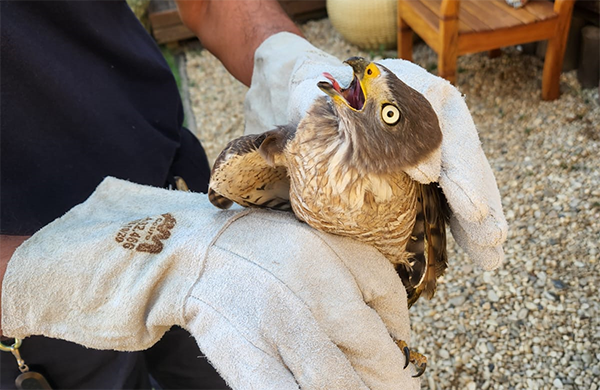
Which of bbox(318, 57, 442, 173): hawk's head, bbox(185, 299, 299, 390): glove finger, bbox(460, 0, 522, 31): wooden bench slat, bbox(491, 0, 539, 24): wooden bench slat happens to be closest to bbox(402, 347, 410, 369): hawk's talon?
bbox(185, 299, 299, 390): glove finger

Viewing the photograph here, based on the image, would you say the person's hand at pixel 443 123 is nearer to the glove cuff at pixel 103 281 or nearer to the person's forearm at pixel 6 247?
the glove cuff at pixel 103 281

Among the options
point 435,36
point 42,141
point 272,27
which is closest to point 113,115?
point 42,141

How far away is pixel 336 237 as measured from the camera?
5.30ft

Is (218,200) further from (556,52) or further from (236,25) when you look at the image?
(556,52)

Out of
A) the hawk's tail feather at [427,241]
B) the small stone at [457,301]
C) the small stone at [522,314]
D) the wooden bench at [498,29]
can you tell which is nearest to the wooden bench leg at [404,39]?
the wooden bench at [498,29]

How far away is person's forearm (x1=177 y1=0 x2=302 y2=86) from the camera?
2.24 m

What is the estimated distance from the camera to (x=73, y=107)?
1.89 m

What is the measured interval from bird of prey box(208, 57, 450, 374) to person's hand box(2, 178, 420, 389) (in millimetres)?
118

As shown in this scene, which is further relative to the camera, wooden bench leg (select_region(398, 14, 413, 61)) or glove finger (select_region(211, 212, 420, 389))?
wooden bench leg (select_region(398, 14, 413, 61))

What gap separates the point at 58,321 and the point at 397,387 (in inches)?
41.0

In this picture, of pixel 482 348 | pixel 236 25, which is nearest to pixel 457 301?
pixel 482 348

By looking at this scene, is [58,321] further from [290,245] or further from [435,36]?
[435,36]

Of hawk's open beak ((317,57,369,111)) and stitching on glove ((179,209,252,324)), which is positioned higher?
hawk's open beak ((317,57,369,111))

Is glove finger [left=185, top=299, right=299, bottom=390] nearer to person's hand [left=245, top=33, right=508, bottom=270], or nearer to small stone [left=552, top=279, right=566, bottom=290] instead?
person's hand [left=245, top=33, right=508, bottom=270]
